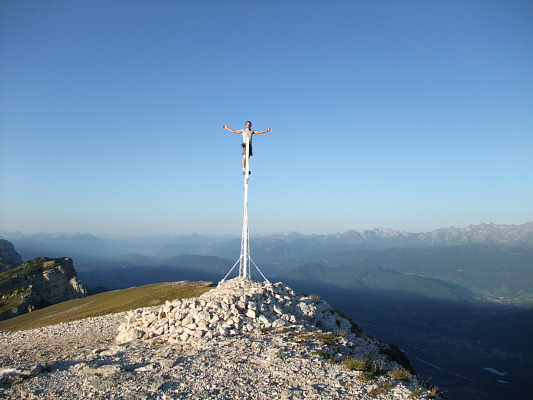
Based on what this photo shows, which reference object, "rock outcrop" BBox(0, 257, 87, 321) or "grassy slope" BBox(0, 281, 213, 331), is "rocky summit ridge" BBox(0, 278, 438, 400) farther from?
"rock outcrop" BBox(0, 257, 87, 321)

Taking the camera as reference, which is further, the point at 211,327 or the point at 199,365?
the point at 211,327

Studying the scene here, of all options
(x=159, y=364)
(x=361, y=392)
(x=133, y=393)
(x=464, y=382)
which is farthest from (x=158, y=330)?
(x=464, y=382)

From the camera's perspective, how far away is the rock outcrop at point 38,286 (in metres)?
85.2

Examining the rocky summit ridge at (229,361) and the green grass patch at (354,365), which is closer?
the rocky summit ridge at (229,361)

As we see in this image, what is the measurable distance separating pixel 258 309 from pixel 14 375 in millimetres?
12724

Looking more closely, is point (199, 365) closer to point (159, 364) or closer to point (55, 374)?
point (159, 364)

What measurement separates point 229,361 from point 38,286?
109189 millimetres

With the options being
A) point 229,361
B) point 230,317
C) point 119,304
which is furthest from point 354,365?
point 119,304

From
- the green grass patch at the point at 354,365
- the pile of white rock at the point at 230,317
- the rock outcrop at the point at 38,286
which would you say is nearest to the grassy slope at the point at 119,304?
the pile of white rock at the point at 230,317

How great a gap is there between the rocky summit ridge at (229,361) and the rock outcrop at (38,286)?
77.1 metres

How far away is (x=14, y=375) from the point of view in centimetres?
1382

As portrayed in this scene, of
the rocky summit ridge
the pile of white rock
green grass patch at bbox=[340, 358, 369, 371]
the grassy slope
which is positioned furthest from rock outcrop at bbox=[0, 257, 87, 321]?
green grass patch at bbox=[340, 358, 369, 371]

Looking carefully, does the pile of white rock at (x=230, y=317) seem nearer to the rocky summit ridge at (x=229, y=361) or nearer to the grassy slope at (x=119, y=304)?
the rocky summit ridge at (x=229, y=361)

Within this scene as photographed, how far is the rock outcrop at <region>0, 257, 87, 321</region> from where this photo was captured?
280 ft
